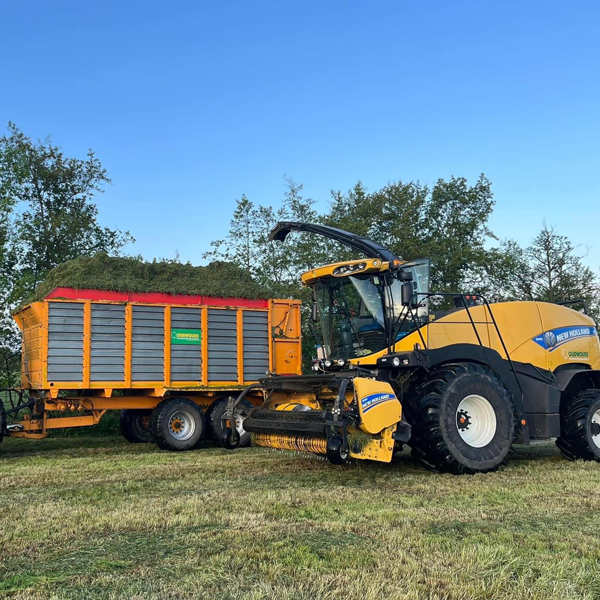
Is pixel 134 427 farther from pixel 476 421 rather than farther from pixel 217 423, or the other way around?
pixel 476 421

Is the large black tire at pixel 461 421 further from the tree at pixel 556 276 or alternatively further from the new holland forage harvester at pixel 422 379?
the tree at pixel 556 276

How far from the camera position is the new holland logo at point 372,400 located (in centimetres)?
647

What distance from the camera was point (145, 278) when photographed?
11.4 meters

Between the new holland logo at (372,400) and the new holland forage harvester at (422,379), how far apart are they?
10 mm

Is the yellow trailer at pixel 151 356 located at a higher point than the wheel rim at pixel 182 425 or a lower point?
higher

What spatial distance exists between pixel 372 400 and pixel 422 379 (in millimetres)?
1232

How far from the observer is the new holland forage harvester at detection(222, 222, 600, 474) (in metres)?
6.70

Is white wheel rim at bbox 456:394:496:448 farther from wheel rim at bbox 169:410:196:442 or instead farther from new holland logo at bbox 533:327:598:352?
wheel rim at bbox 169:410:196:442

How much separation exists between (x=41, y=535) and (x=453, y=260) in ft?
66.2

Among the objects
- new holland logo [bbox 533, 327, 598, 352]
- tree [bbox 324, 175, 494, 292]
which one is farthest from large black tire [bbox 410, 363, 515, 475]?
tree [bbox 324, 175, 494, 292]

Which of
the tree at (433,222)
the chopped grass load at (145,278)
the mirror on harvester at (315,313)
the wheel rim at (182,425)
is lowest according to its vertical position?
the wheel rim at (182,425)

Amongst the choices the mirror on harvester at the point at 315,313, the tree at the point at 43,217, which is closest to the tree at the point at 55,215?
the tree at the point at 43,217

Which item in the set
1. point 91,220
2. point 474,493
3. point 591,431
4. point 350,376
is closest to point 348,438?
point 350,376

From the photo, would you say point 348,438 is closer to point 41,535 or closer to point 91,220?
point 41,535
